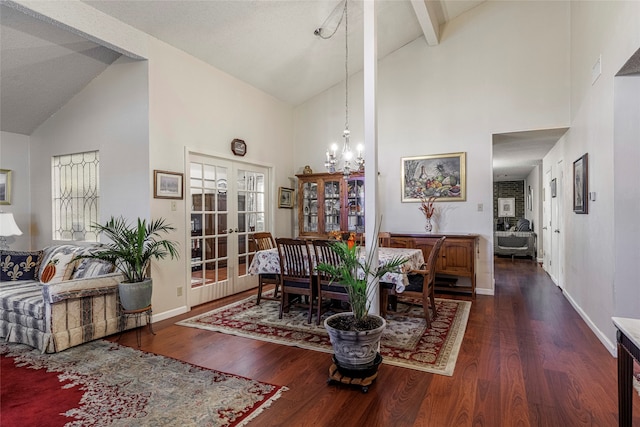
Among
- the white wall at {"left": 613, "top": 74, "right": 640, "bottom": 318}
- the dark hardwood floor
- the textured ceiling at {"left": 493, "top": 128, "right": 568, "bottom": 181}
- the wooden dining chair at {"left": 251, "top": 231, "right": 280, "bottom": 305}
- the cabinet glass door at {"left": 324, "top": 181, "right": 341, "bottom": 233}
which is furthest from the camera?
the cabinet glass door at {"left": 324, "top": 181, "right": 341, "bottom": 233}

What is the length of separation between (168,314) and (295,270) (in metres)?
1.56

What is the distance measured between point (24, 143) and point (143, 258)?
10.4ft

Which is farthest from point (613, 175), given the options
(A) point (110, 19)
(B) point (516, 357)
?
(A) point (110, 19)

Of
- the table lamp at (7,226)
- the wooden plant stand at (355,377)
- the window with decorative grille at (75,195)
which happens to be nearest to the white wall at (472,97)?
the wooden plant stand at (355,377)

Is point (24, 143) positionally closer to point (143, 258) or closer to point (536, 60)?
point (143, 258)

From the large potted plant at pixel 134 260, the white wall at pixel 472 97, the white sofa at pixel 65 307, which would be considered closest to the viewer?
the white sofa at pixel 65 307

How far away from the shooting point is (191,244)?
13.5 ft

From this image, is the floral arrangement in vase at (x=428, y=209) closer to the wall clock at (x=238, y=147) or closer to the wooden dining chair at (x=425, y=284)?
the wooden dining chair at (x=425, y=284)

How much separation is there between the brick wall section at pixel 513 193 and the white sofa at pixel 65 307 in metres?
11.3

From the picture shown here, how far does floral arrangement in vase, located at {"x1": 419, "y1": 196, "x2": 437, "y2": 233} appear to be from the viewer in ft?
16.6

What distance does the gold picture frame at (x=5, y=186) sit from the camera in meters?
4.50

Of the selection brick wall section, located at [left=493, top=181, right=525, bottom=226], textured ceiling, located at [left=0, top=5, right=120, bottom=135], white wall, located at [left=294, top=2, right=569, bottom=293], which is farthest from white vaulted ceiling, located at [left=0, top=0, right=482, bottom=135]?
brick wall section, located at [left=493, top=181, right=525, bottom=226]

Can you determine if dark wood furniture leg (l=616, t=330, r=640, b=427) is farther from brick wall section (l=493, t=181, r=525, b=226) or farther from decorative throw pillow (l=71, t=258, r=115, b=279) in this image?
brick wall section (l=493, t=181, r=525, b=226)

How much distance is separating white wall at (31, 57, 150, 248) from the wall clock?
4.35 feet
